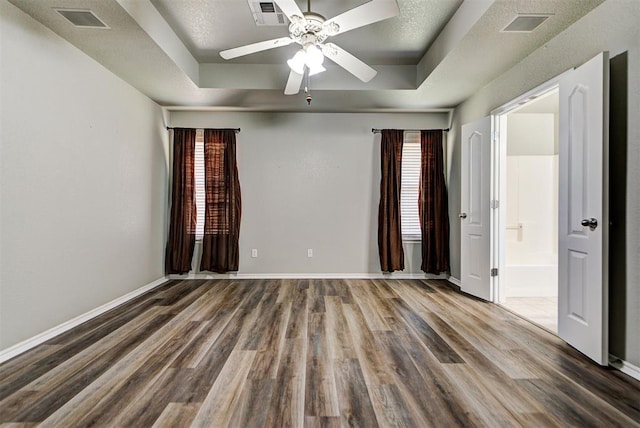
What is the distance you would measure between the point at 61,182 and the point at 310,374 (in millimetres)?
2648

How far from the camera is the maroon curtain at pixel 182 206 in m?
4.72

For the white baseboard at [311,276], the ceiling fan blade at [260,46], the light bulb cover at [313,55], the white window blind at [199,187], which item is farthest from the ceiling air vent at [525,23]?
the white window blind at [199,187]

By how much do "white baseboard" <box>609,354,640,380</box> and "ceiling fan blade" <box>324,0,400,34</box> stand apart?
2.72m

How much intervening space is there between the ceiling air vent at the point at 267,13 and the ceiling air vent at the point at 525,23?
1937mm

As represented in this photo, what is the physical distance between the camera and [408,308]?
3.41 m

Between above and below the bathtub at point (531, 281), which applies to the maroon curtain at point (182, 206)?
above

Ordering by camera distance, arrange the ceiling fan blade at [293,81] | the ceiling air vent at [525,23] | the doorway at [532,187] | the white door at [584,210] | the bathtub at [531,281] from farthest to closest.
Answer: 1. the doorway at [532,187]
2. the bathtub at [531,281]
3. the ceiling fan blade at [293,81]
4. the ceiling air vent at [525,23]
5. the white door at [584,210]

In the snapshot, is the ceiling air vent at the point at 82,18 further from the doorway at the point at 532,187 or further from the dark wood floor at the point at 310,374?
the doorway at the point at 532,187

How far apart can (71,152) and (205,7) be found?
1.80 metres

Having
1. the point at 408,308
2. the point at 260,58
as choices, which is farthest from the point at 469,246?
the point at 260,58

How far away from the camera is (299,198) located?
491 cm

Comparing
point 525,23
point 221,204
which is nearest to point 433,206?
point 525,23

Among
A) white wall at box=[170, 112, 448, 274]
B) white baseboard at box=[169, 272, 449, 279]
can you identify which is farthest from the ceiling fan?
white baseboard at box=[169, 272, 449, 279]

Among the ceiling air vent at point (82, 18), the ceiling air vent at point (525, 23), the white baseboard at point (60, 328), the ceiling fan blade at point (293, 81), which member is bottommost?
the white baseboard at point (60, 328)
